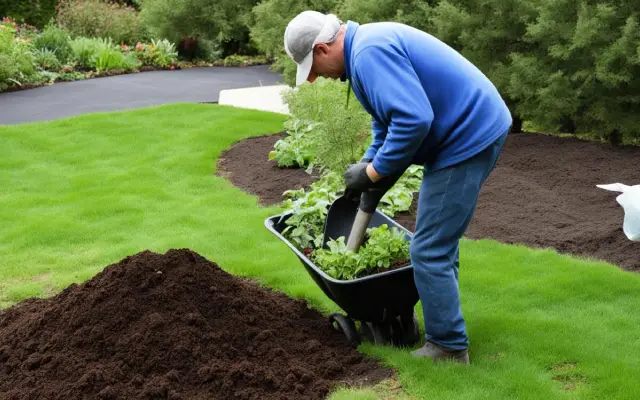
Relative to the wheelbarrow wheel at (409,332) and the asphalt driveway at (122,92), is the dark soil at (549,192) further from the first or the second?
the asphalt driveway at (122,92)

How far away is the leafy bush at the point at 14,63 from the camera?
13711 mm

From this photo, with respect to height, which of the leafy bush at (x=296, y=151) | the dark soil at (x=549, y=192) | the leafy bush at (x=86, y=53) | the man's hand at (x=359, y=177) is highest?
the man's hand at (x=359, y=177)

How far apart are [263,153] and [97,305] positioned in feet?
16.1

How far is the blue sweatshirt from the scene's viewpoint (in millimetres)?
3506

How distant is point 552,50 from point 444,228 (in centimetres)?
468

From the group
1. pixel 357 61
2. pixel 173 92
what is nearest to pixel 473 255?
pixel 357 61

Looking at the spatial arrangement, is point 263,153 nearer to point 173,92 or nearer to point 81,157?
point 81,157

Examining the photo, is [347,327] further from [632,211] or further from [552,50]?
[552,50]

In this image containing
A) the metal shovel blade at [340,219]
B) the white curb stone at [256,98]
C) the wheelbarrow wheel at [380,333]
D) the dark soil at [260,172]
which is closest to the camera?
the wheelbarrow wheel at [380,333]

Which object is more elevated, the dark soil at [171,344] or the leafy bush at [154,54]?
the dark soil at [171,344]

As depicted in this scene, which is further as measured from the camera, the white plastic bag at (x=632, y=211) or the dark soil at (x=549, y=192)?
the dark soil at (x=549, y=192)

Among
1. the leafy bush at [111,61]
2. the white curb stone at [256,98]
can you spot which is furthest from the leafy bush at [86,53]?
the white curb stone at [256,98]

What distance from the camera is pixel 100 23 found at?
19.7m

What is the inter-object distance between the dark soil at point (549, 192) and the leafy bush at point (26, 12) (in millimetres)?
13283
